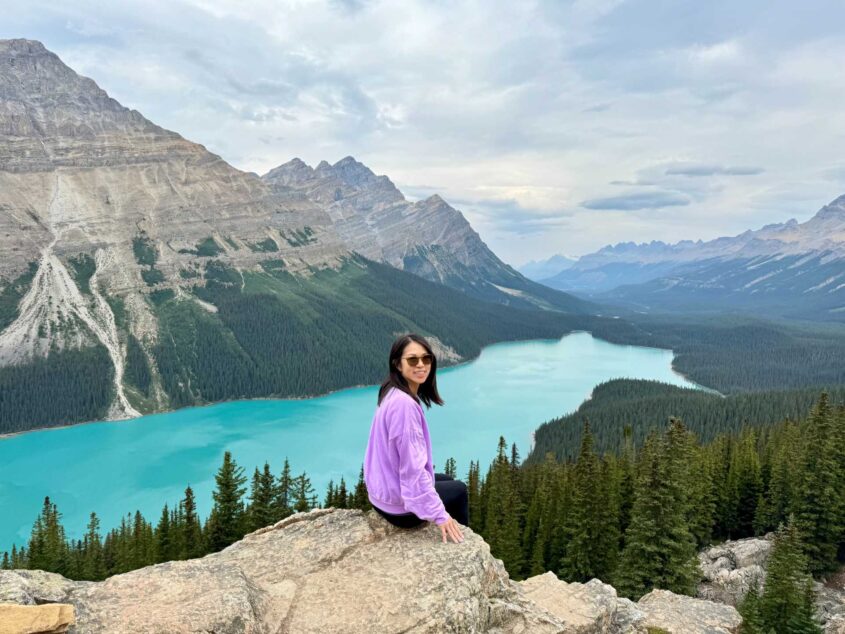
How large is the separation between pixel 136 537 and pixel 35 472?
65.9m

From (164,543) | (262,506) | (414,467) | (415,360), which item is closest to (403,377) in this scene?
(415,360)

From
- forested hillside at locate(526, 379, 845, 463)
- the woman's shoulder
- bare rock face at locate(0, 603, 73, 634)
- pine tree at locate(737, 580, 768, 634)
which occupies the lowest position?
forested hillside at locate(526, 379, 845, 463)

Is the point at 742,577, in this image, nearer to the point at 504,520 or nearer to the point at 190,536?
the point at 504,520

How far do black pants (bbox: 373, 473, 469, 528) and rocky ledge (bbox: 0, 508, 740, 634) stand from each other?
0.22 metres

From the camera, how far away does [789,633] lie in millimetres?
22453

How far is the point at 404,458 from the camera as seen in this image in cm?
865

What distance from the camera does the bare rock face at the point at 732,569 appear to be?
30750 mm

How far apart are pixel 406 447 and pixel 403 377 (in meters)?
1.20

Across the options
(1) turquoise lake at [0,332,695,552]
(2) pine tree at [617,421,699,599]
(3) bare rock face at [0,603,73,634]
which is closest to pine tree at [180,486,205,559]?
(2) pine tree at [617,421,699,599]

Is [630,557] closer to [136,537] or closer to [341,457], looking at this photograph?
[136,537]

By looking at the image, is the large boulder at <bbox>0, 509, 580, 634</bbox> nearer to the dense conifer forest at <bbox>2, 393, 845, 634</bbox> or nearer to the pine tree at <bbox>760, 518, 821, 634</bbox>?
the pine tree at <bbox>760, 518, 821, 634</bbox>

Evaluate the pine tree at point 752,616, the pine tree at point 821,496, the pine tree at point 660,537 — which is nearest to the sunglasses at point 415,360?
the pine tree at point 752,616

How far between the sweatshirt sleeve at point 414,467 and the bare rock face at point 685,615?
11.3 meters

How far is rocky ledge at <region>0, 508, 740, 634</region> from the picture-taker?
7234mm
